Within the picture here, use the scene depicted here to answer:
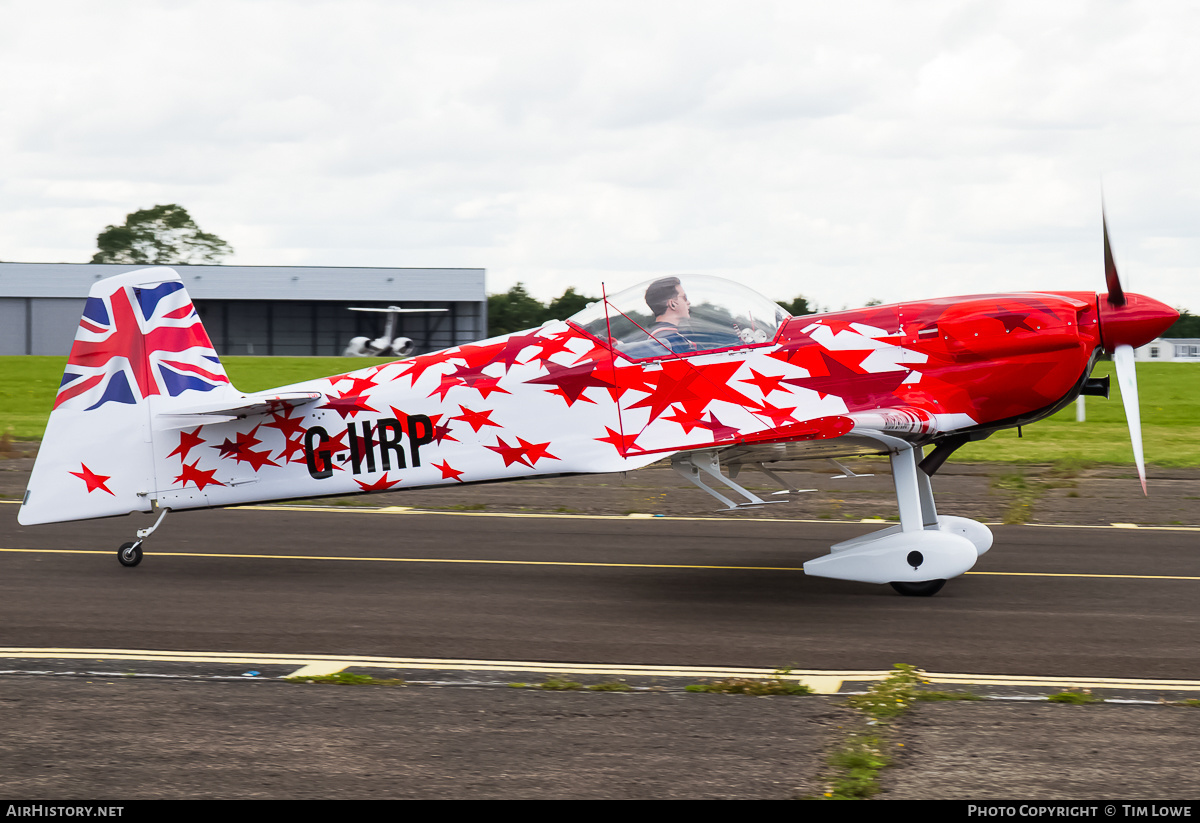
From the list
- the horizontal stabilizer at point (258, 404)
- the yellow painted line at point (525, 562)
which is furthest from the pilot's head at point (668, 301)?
the horizontal stabilizer at point (258, 404)

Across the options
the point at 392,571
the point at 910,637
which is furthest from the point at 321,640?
the point at 910,637

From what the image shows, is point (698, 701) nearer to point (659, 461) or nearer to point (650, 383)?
point (659, 461)

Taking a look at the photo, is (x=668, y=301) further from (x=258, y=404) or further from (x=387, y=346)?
(x=387, y=346)

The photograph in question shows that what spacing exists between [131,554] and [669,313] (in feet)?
16.8

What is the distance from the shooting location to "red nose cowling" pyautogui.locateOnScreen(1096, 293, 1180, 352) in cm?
851

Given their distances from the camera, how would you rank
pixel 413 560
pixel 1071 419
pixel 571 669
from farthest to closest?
pixel 1071 419 → pixel 413 560 → pixel 571 669

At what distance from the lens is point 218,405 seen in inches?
356

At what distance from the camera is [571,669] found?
21.0ft

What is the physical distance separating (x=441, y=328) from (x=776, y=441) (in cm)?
5600

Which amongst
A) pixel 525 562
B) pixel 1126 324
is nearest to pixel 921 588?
pixel 1126 324

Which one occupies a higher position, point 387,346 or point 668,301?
point 387,346

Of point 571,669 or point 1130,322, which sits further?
point 1130,322

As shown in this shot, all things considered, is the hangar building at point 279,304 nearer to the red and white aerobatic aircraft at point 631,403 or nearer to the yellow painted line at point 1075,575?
the red and white aerobatic aircraft at point 631,403

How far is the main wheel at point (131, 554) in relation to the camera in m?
9.46
